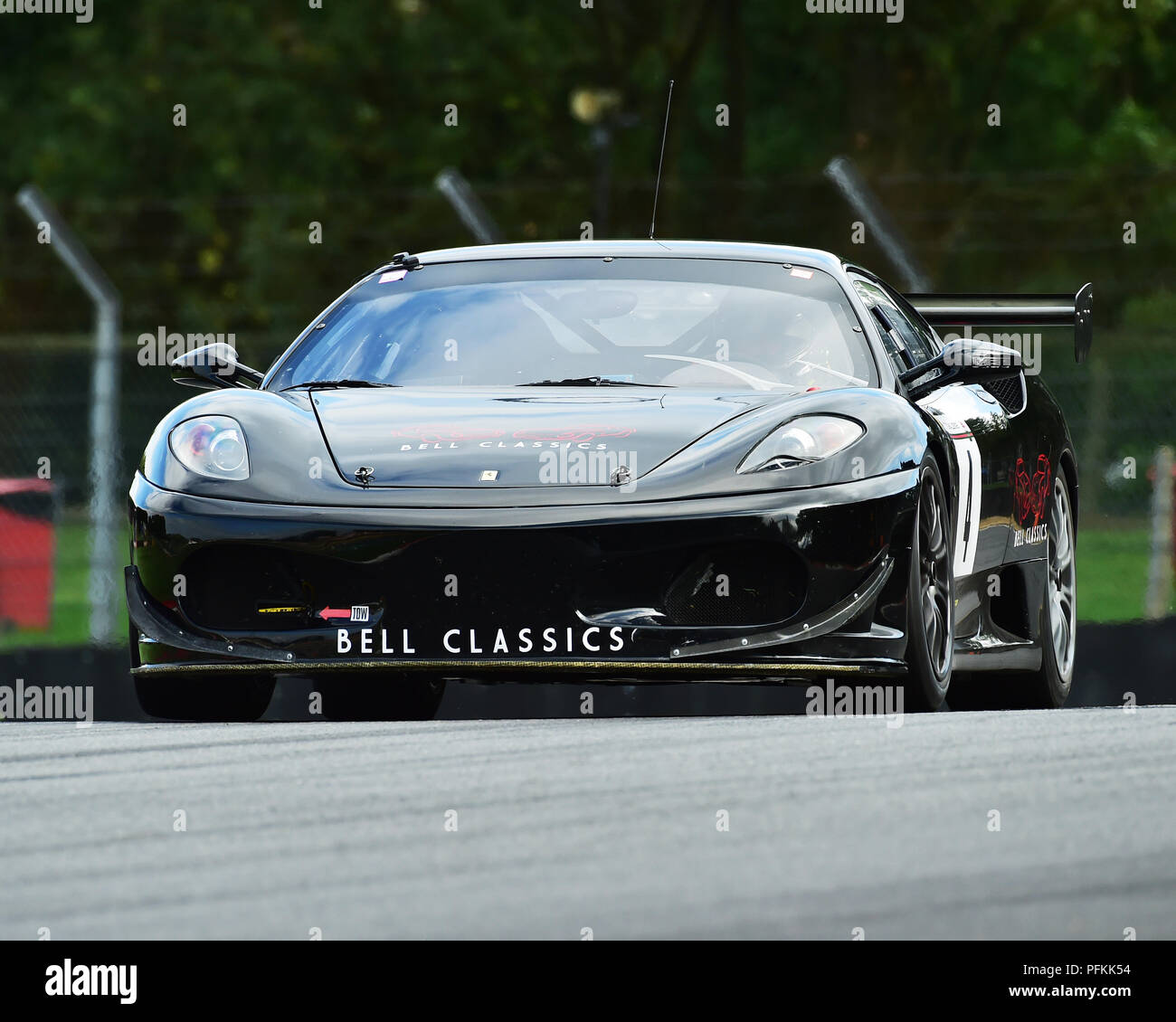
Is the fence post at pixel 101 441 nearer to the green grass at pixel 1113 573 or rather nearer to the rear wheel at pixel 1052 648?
the rear wheel at pixel 1052 648

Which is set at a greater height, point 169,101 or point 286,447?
point 169,101

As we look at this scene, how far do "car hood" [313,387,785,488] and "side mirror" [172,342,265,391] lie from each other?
60cm

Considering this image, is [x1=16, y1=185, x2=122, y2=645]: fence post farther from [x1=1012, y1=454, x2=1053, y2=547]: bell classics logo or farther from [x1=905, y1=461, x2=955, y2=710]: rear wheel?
[x1=905, y1=461, x2=955, y2=710]: rear wheel

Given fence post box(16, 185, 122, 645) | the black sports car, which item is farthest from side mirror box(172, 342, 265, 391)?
fence post box(16, 185, 122, 645)

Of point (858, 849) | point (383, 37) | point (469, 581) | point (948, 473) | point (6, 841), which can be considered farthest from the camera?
point (383, 37)

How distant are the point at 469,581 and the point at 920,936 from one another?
2563mm

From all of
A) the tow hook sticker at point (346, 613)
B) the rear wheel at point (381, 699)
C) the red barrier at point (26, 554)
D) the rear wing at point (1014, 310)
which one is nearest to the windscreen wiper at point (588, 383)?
the tow hook sticker at point (346, 613)

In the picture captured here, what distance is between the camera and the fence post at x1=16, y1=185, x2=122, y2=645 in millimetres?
12383

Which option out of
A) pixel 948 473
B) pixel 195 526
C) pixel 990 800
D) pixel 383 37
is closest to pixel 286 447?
pixel 195 526

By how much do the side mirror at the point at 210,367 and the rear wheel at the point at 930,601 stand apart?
193cm

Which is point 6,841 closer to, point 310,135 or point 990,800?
point 990,800

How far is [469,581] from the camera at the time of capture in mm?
6160

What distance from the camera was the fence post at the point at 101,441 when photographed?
12.4 metres

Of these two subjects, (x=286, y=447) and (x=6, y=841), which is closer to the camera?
(x=6, y=841)
